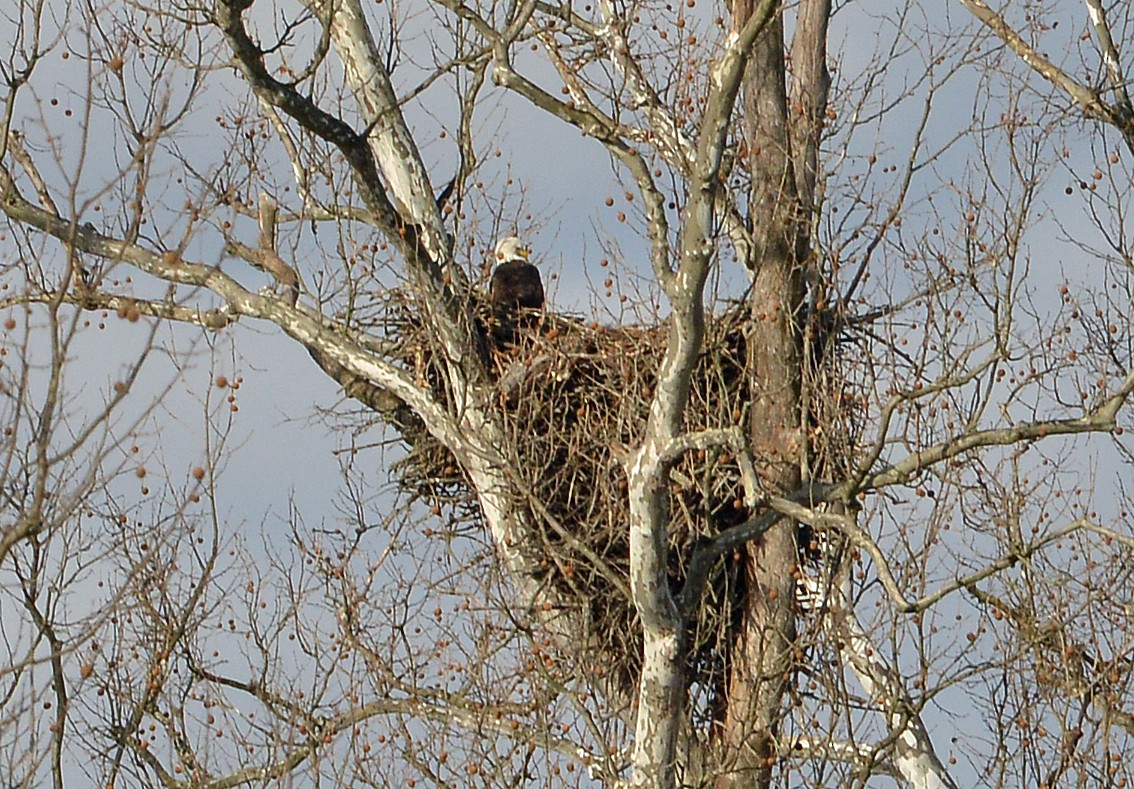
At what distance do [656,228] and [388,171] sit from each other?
8.49 ft

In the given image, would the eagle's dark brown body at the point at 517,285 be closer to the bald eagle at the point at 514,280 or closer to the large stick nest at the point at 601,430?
the bald eagle at the point at 514,280

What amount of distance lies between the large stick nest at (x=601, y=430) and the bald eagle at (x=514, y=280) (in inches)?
11.3

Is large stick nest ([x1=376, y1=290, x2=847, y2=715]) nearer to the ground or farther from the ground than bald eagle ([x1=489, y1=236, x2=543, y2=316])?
nearer to the ground

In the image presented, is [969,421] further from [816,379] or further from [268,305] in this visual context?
[268,305]

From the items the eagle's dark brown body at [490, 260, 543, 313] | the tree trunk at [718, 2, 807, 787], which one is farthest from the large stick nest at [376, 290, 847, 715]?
the eagle's dark brown body at [490, 260, 543, 313]

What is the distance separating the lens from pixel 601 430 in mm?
8828

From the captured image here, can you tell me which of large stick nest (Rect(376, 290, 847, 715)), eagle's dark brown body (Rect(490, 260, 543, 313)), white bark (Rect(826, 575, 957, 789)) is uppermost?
eagle's dark brown body (Rect(490, 260, 543, 313))

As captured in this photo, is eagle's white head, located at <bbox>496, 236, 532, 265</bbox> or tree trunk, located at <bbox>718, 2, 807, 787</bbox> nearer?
tree trunk, located at <bbox>718, 2, 807, 787</bbox>

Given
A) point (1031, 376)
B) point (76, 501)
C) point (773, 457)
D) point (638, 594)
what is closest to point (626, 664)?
point (773, 457)

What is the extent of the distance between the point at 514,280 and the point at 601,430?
51.5 inches

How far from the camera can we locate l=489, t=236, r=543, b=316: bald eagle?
9.49m

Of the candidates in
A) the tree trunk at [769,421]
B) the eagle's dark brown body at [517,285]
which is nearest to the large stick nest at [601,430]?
Result: the tree trunk at [769,421]

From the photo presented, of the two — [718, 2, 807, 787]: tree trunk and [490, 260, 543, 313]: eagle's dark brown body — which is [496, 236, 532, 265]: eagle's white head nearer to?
[490, 260, 543, 313]: eagle's dark brown body

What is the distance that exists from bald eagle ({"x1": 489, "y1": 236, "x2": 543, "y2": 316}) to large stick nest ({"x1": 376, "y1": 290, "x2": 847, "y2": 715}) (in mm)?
287
